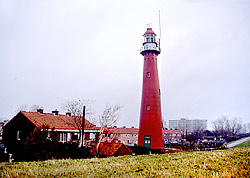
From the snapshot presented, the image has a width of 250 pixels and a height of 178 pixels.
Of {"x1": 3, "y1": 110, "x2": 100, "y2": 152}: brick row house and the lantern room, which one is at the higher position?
the lantern room

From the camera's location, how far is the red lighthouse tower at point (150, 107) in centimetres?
3027

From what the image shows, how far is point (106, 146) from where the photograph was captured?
2245 cm

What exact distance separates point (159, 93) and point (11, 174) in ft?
86.4

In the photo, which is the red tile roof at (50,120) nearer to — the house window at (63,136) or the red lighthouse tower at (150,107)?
the house window at (63,136)

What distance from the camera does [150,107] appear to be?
101 ft

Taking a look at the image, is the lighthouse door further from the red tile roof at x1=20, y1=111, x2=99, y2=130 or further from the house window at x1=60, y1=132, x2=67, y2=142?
the house window at x1=60, y1=132, x2=67, y2=142

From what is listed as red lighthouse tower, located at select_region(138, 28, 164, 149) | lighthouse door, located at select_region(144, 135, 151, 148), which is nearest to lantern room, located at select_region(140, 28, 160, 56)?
red lighthouse tower, located at select_region(138, 28, 164, 149)

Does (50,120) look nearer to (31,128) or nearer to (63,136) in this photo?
(31,128)

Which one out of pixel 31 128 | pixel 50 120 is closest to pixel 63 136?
pixel 50 120

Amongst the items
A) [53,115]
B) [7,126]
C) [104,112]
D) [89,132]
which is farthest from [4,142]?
[104,112]

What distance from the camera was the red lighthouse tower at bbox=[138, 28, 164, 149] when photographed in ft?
99.3

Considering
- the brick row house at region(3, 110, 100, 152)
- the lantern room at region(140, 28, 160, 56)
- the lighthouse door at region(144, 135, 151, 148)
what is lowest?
the lighthouse door at region(144, 135, 151, 148)

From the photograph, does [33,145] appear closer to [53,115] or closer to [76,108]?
[76,108]

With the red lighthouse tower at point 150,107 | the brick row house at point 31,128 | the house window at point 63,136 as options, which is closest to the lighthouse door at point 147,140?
the red lighthouse tower at point 150,107
